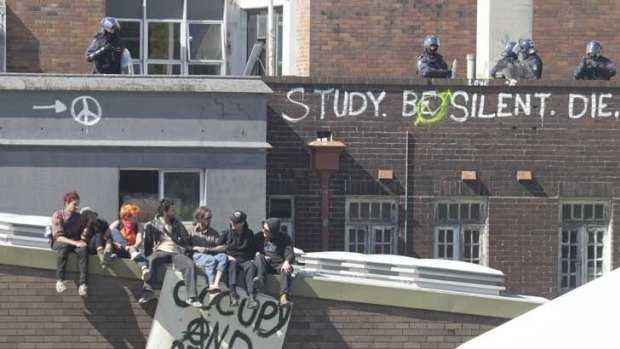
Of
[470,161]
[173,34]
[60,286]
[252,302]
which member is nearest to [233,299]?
[252,302]

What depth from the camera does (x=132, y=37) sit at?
90.5ft

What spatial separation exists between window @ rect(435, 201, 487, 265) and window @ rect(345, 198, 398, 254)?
0.71 m

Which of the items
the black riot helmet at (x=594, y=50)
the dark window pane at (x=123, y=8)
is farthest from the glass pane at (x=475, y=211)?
the dark window pane at (x=123, y=8)

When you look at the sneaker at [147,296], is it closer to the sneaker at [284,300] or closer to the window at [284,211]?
the sneaker at [284,300]

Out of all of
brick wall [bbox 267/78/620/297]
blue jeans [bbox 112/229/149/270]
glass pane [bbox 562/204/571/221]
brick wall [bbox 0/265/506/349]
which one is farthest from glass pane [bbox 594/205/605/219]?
blue jeans [bbox 112/229/149/270]

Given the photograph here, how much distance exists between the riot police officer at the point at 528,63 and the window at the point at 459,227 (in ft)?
6.79

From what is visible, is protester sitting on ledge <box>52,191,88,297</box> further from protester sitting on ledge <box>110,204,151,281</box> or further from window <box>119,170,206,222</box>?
window <box>119,170,206,222</box>

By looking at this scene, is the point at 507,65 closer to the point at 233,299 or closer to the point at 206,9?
the point at 206,9

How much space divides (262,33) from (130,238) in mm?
9564

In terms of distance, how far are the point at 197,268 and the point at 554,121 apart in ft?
23.1

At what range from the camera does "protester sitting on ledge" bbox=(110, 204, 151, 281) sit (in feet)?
63.4

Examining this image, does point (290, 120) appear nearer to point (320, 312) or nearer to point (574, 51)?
point (320, 312)

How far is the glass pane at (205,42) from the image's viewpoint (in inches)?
1102

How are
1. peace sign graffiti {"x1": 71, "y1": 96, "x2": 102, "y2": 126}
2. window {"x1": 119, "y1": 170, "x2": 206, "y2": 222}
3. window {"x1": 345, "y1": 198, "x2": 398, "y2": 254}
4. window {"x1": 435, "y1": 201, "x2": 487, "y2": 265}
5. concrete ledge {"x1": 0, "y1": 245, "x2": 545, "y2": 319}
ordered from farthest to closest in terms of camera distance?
1. window {"x1": 435, "y1": 201, "x2": 487, "y2": 265}
2. window {"x1": 345, "y1": 198, "x2": 398, "y2": 254}
3. window {"x1": 119, "y1": 170, "x2": 206, "y2": 222}
4. peace sign graffiti {"x1": 71, "y1": 96, "x2": 102, "y2": 126}
5. concrete ledge {"x1": 0, "y1": 245, "x2": 545, "y2": 319}
